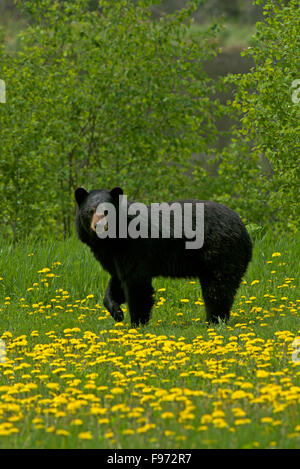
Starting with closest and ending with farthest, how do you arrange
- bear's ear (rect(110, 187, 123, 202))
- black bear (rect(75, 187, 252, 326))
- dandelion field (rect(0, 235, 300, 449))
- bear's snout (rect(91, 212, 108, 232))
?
dandelion field (rect(0, 235, 300, 449)) < bear's snout (rect(91, 212, 108, 232)) < bear's ear (rect(110, 187, 123, 202)) < black bear (rect(75, 187, 252, 326))

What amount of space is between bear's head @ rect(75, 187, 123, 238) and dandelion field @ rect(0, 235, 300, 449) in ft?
3.62

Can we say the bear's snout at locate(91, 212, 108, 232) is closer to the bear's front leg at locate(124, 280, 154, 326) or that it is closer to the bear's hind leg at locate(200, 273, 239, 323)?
the bear's front leg at locate(124, 280, 154, 326)

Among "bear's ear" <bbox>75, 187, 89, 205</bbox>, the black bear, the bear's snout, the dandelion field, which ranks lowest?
the dandelion field

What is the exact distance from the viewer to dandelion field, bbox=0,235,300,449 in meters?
4.10

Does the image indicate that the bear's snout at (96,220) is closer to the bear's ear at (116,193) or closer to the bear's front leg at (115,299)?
the bear's ear at (116,193)

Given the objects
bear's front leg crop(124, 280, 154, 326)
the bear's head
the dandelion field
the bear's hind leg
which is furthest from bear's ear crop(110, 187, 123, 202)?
the dandelion field

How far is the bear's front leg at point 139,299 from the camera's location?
25.3 ft

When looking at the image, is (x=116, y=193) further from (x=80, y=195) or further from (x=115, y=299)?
(x=115, y=299)

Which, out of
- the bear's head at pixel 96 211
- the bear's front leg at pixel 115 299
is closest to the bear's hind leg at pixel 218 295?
the bear's front leg at pixel 115 299

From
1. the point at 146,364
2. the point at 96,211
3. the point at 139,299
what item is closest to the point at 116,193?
the point at 96,211

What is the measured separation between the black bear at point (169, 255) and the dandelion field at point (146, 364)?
0.35 meters

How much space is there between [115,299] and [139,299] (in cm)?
44

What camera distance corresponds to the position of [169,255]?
25.8 ft

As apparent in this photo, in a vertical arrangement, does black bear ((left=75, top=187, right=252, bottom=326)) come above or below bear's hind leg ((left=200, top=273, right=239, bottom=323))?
above
